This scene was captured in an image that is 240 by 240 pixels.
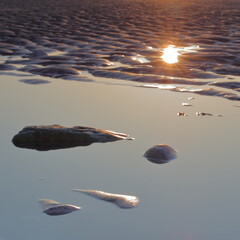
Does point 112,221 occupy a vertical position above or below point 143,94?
below

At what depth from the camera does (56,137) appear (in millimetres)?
4324

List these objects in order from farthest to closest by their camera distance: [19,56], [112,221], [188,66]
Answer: [19,56] < [188,66] < [112,221]

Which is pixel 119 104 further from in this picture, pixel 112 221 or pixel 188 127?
pixel 112 221

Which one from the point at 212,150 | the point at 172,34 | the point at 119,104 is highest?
the point at 172,34

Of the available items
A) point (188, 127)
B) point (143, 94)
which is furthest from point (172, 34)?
point (188, 127)

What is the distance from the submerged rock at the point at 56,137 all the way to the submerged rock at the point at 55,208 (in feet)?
3.41

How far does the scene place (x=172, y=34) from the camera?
13203 millimetres

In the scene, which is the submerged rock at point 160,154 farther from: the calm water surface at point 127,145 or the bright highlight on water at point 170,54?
the bright highlight on water at point 170,54

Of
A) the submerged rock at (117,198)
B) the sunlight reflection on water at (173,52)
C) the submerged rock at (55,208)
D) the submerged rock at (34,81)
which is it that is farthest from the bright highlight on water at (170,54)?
the submerged rock at (55,208)

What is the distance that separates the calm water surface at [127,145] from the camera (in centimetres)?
301

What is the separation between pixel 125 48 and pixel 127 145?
21.1ft

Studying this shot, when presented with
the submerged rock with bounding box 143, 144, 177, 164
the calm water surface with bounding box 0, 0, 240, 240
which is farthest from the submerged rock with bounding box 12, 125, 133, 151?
the submerged rock with bounding box 143, 144, 177, 164

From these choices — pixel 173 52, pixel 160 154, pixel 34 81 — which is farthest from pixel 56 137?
pixel 173 52

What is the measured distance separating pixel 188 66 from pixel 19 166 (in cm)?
498
